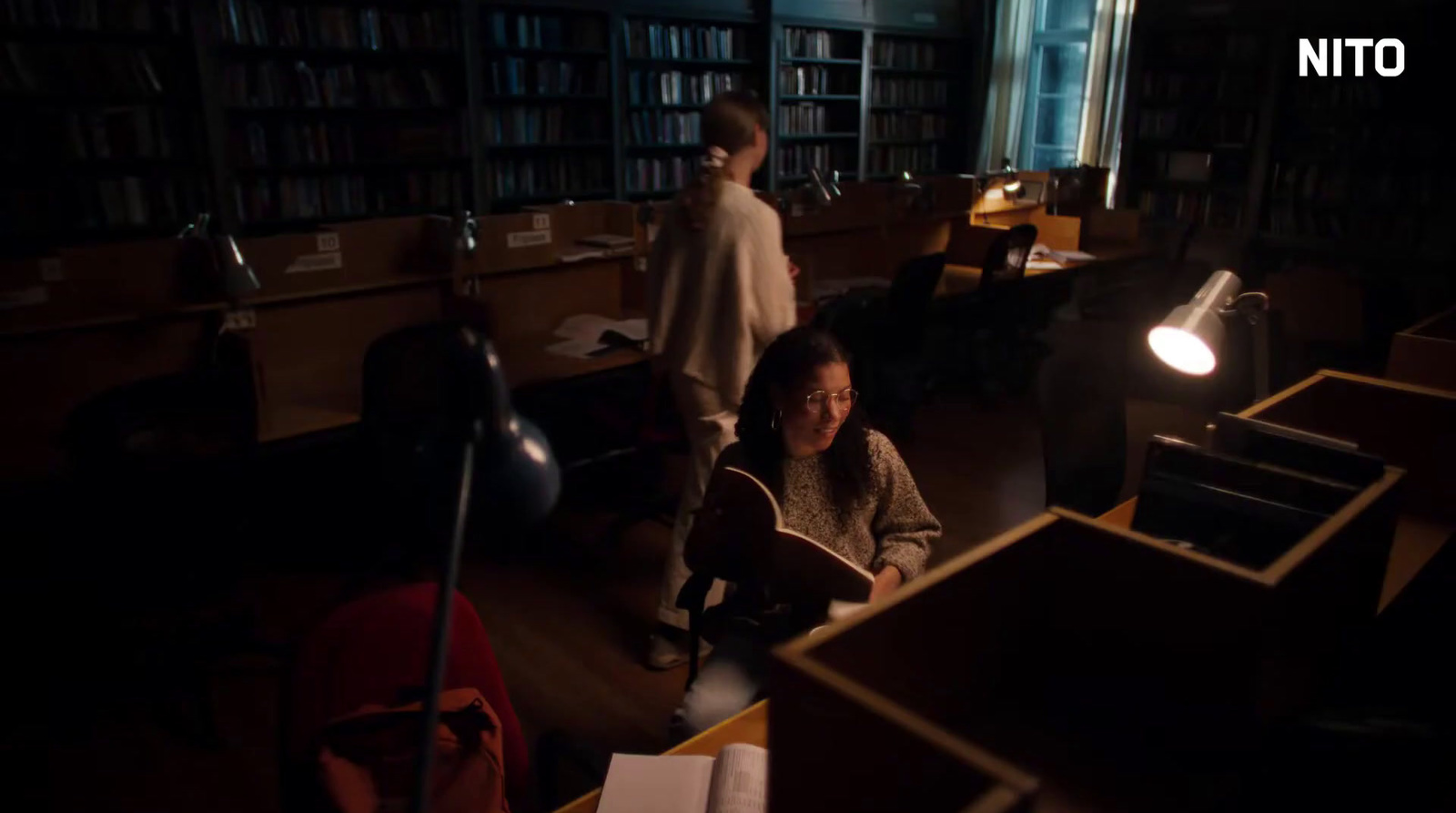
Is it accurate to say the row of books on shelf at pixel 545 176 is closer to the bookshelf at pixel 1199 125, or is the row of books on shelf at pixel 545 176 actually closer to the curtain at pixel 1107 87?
the curtain at pixel 1107 87

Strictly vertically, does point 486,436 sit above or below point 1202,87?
below

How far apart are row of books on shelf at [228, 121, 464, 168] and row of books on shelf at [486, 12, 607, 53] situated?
0.64 metres

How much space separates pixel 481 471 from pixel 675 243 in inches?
79.2

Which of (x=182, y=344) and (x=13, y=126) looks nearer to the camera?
(x=182, y=344)

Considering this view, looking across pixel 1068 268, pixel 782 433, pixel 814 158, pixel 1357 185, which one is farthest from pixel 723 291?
pixel 1357 185

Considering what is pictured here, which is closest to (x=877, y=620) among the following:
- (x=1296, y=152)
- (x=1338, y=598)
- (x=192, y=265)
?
(x=1338, y=598)

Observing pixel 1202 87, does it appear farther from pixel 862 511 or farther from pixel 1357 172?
pixel 862 511

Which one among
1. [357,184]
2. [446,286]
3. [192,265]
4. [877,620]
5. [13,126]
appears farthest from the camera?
[357,184]

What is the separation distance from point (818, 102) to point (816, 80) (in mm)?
192

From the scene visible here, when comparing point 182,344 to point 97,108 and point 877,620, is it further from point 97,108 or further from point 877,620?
point 877,620

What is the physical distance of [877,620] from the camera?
105 cm

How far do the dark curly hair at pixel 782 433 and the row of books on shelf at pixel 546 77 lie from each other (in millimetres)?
4487

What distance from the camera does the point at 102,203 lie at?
474cm

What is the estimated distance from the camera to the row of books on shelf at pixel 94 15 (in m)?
4.25
